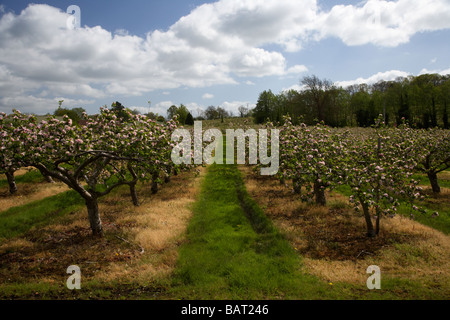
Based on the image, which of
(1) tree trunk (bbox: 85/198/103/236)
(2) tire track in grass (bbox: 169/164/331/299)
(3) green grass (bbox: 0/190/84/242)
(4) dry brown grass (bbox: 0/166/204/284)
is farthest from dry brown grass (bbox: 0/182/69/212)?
(2) tire track in grass (bbox: 169/164/331/299)

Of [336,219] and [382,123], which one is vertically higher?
[382,123]

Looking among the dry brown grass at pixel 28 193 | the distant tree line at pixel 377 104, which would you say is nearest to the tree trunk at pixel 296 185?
the dry brown grass at pixel 28 193

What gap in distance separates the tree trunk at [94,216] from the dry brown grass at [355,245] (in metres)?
12.4

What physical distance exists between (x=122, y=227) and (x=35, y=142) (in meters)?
8.07

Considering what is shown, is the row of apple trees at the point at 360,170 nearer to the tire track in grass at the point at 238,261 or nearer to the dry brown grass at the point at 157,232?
the tire track in grass at the point at 238,261

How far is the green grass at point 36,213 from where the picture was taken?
66.2ft

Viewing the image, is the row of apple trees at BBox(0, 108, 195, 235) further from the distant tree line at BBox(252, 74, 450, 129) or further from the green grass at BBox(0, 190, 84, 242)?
the distant tree line at BBox(252, 74, 450, 129)

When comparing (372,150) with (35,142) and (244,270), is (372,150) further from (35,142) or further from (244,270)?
(35,142)

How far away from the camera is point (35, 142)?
49.3 feet

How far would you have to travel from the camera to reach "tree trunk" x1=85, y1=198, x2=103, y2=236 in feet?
57.7

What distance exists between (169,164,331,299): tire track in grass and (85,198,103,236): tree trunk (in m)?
5.99
